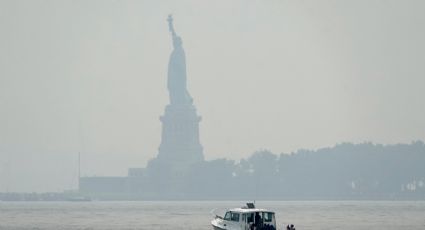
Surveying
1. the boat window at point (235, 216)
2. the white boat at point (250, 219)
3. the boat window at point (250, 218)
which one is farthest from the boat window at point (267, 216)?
the boat window at point (235, 216)

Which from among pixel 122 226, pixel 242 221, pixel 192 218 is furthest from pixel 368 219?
pixel 242 221

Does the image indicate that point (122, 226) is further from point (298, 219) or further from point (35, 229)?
point (298, 219)

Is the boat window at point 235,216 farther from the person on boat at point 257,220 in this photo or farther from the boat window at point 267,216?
the boat window at point 267,216

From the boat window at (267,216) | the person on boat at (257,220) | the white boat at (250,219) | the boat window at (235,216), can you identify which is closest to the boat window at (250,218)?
the white boat at (250,219)

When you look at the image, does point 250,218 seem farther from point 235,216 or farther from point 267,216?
point 235,216

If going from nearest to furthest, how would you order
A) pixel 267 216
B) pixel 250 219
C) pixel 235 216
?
pixel 267 216, pixel 250 219, pixel 235 216

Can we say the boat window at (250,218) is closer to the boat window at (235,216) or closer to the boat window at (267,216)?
the boat window at (267,216)

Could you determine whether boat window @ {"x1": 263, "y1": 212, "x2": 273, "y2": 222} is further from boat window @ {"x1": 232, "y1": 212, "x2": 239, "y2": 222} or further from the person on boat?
boat window @ {"x1": 232, "y1": 212, "x2": 239, "y2": 222}

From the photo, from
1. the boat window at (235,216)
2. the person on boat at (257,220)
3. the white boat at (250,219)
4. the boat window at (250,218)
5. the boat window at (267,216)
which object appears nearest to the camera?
the white boat at (250,219)

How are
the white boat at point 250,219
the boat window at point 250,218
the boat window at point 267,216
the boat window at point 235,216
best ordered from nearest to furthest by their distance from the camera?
the white boat at point 250,219 → the boat window at point 267,216 → the boat window at point 250,218 → the boat window at point 235,216

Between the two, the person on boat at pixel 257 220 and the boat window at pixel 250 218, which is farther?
the boat window at pixel 250 218

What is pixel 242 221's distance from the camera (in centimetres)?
12669

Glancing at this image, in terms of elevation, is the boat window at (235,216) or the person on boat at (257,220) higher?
the boat window at (235,216)

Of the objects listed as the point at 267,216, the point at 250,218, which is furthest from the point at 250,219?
the point at 267,216
